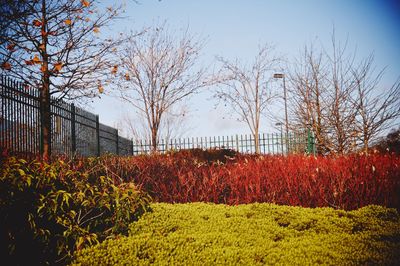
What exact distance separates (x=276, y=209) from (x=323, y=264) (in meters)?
1.47

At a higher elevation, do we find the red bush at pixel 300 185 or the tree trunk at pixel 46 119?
the tree trunk at pixel 46 119

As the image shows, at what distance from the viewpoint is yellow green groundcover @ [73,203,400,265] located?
2.68 meters

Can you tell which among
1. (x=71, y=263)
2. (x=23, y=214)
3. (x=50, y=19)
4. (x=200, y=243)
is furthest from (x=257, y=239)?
(x=50, y=19)

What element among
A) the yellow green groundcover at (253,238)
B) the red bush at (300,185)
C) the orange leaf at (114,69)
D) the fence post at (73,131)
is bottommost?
the yellow green groundcover at (253,238)

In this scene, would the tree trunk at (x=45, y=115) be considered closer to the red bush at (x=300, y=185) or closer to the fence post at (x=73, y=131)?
the fence post at (x=73, y=131)

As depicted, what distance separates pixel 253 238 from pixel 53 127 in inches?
299

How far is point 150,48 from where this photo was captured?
13914mm

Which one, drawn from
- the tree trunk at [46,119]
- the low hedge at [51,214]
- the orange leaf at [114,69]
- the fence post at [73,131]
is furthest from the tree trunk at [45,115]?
the low hedge at [51,214]

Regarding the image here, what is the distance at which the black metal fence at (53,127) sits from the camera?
6.58 meters

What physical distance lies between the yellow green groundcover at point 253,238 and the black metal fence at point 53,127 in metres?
3.78

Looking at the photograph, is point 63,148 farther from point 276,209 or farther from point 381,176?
point 381,176

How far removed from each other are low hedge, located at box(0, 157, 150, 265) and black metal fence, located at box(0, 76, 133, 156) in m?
2.86

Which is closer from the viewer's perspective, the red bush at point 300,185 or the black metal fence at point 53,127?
the red bush at point 300,185

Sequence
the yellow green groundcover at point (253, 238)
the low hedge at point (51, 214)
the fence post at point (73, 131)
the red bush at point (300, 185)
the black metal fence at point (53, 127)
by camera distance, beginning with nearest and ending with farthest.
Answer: the yellow green groundcover at point (253, 238) < the low hedge at point (51, 214) < the red bush at point (300, 185) < the black metal fence at point (53, 127) < the fence post at point (73, 131)
